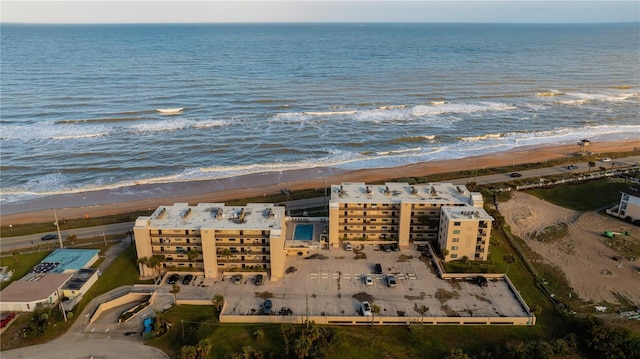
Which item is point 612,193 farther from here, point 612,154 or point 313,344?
point 313,344

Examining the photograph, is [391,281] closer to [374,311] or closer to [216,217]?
[374,311]

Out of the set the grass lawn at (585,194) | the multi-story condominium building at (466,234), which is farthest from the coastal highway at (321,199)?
the multi-story condominium building at (466,234)

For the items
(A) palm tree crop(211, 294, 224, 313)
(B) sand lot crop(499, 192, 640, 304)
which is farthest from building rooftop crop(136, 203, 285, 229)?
(B) sand lot crop(499, 192, 640, 304)

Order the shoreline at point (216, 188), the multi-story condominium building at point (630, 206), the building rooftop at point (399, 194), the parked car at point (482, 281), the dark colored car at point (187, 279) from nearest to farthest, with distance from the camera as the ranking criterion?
the parked car at point (482, 281) → the dark colored car at point (187, 279) → the building rooftop at point (399, 194) → the multi-story condominium building at point (630, 206) → the shoreline at point (216, 188)

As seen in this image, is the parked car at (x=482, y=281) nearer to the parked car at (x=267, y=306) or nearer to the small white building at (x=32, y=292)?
the parked car at (x=267, y=306)

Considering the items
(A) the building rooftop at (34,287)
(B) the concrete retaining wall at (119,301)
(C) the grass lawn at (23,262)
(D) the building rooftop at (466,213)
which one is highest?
(D) the building rooftop at (466,213)

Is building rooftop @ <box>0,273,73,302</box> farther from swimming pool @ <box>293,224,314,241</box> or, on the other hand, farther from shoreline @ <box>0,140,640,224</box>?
swimming pool @ <box>293,224,314,241</box>
